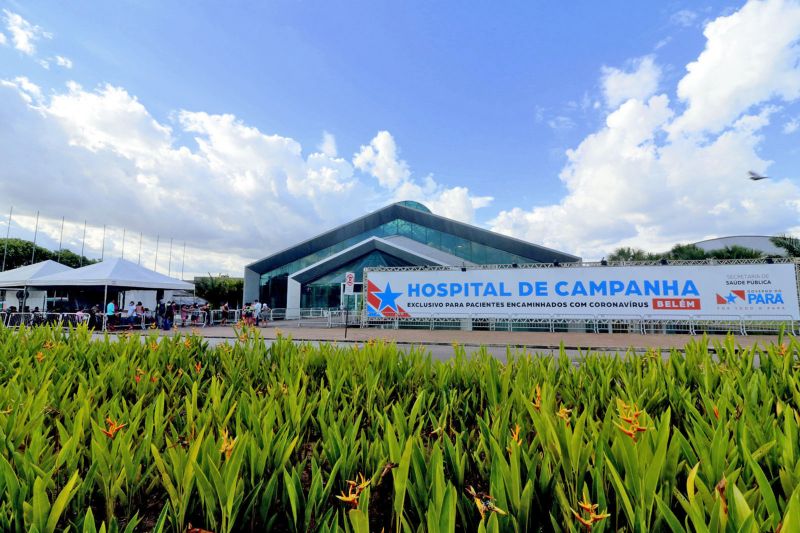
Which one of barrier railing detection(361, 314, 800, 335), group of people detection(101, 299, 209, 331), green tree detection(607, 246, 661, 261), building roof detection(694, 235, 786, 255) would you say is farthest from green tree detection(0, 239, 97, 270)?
building roof detection(694, 235, 786, 255)

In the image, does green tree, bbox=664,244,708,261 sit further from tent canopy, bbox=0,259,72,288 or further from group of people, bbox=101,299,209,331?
tent canopy, bbox=0,259,72,288

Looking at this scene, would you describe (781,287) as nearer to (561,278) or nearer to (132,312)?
(561,278)

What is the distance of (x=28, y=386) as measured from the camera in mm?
2945

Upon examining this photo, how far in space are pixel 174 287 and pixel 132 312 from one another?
305 centimetres

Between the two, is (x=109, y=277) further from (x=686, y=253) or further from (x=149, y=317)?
(x=686, y=253)

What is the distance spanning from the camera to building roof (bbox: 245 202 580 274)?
30.0 meters

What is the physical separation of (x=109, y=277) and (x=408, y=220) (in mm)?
22471

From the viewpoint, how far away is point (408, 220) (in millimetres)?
35656

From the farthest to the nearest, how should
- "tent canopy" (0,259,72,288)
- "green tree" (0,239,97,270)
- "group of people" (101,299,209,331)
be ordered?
"green tree" (0,239,97,270) < "tent canopy" (0,259,72,288) < "group of people" (101,299,209,331)

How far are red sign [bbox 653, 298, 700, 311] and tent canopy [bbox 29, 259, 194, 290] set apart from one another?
27.7 m

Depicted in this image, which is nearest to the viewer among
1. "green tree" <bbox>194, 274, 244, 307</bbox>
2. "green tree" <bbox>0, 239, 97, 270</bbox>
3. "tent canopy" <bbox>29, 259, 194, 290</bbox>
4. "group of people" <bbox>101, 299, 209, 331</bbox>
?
"tent canopy" <bbox>29, 259, 194, 290</bbox>

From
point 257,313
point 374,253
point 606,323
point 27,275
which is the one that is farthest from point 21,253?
point 606,323

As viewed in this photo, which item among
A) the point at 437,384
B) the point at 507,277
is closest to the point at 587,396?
the point at 437,384

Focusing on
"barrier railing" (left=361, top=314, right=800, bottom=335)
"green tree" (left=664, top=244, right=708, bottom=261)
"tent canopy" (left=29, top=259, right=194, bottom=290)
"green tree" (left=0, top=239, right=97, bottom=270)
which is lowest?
"barrier railing" (left=361, top=314, right=800, bottom=335)
